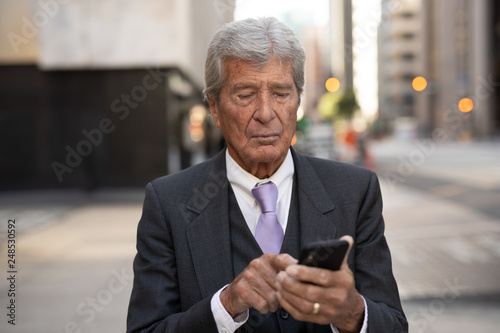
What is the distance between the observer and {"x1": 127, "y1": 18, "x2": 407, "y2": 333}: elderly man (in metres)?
1.94

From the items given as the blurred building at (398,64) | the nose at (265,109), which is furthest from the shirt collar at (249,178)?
the blurred building at (398,64)

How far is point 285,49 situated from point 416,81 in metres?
16.7

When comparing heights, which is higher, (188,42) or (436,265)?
(188,42)

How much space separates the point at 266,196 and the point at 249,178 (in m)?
0.12

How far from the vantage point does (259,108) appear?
1990 mm

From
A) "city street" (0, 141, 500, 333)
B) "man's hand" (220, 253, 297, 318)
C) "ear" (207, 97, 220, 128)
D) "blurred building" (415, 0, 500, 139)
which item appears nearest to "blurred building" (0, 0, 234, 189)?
"city street" (0, 141, 500, 333)

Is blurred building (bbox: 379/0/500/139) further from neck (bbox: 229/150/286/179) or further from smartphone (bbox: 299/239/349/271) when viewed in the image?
smartphone (bbox: 299/239/349/271)

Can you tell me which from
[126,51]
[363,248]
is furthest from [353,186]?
[126,51]

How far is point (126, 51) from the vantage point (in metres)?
15.3

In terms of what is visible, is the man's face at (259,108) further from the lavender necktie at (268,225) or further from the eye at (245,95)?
the lavender necktie at (268,225)

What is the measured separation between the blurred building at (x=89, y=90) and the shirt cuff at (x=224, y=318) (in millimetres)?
13927

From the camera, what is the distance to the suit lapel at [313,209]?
208cm

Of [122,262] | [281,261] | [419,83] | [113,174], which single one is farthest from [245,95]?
[419,83]

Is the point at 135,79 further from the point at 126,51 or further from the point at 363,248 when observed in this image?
the point at 363,248
